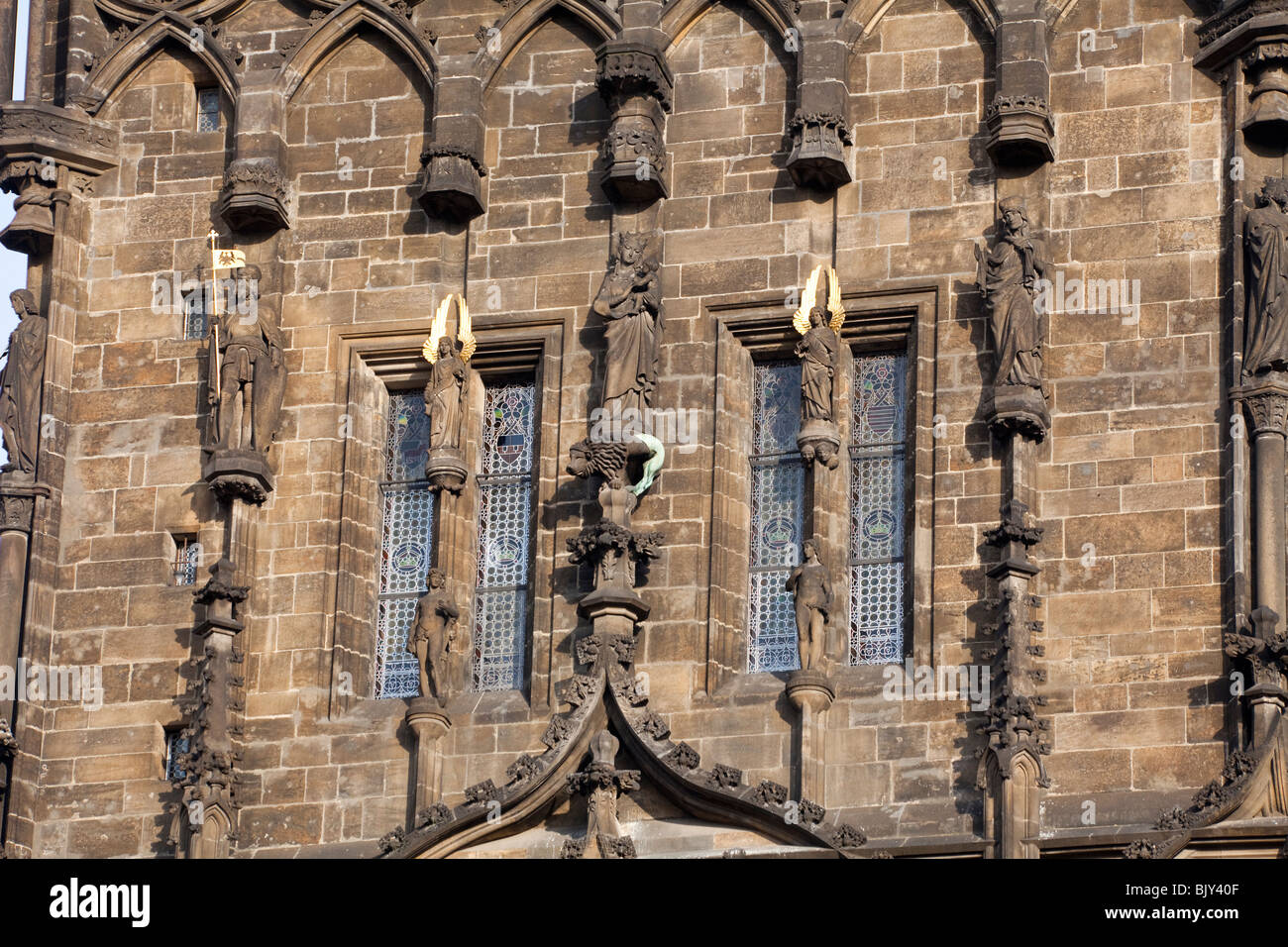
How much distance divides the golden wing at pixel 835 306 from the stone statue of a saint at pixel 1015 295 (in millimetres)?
1075

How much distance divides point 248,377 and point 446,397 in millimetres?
1515

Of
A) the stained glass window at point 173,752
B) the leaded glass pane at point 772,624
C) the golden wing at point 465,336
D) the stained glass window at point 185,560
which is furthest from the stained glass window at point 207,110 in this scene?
the leaded glass pane at point 772,624

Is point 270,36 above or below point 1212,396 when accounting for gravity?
above

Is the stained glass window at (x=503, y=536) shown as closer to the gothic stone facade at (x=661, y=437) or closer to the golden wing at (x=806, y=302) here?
the gothic stone facade at (x=661, y=437)

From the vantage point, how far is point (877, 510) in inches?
1427

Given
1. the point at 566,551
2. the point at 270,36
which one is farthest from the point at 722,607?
the point at 270,36

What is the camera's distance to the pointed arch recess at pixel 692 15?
37.5m

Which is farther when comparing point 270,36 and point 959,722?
point 270,36

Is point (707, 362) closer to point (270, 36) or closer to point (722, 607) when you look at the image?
point (722, 607)

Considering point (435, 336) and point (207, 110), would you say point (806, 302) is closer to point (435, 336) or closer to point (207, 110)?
point (435, 336)

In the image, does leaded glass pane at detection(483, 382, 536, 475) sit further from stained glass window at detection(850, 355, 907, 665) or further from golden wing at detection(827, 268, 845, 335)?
stained glass window at detection(850, 355, 907, 665)

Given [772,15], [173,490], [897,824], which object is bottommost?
[897,824]

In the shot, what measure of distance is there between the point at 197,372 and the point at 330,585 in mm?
2171

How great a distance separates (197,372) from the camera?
37.8 meters
